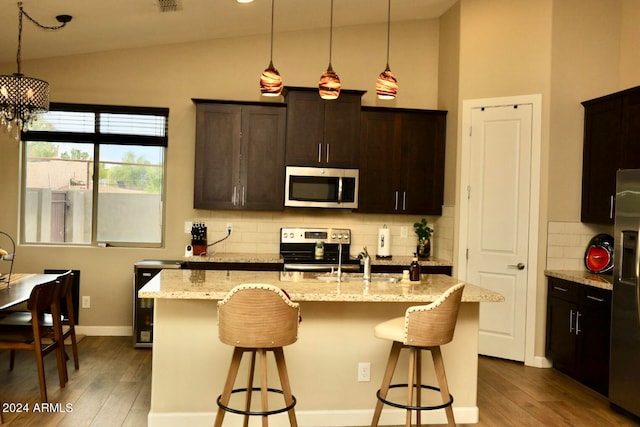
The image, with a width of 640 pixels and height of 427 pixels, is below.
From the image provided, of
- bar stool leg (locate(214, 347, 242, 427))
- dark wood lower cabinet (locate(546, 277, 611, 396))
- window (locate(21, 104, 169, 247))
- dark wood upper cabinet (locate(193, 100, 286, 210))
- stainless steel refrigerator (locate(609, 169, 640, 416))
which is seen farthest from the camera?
window (locate(21, 104, 169, 247))

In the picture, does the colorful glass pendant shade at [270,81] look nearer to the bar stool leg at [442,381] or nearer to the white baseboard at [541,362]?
the bar stool leg at [442,381]

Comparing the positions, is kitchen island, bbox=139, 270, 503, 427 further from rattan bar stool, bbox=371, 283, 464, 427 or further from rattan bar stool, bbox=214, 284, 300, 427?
rattan bar stool, bbox=214, 284, 300, 427

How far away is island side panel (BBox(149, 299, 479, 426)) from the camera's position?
3.67 metres

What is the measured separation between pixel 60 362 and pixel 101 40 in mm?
3074

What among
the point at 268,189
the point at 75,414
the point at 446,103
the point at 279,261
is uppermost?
the point at 446,103

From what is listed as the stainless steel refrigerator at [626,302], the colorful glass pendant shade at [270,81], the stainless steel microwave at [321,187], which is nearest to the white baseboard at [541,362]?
the stainless steel refrigerator at [626,302]

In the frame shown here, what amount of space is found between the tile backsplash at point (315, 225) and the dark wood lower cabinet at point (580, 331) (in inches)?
47.8

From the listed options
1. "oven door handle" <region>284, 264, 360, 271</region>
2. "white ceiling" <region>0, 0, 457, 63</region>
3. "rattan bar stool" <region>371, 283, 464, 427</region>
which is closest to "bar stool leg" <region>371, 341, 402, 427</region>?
"rattan bar stool" <region>371, 283, 464, 427</region>

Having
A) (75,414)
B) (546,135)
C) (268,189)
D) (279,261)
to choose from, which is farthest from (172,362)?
(546,135)

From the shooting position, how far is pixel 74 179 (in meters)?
6.20

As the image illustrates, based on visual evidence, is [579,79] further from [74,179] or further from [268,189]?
[74,179]

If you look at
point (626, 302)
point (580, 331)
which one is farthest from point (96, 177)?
point (626, 302)

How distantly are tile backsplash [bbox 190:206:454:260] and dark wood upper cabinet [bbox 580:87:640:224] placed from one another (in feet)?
4.40

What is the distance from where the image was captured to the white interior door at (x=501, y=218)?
18.0 feet
